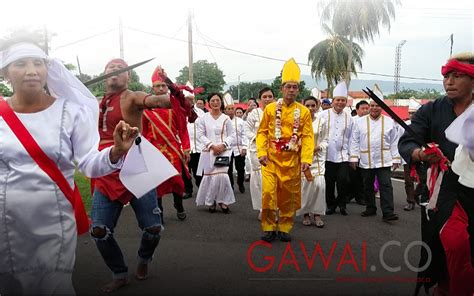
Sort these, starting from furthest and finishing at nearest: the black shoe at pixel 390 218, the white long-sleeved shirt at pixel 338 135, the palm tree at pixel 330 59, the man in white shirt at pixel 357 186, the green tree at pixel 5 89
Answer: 1. the palm tree at pixel 330 59
2. the man in white shirt at pixel 357 186
3. the white long-sleeved shirt at pixel 338 135
4. the black shoe at pixel 390 218
5. the green tree at pixel 5 89

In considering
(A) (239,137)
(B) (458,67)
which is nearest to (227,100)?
(A) (239,137)

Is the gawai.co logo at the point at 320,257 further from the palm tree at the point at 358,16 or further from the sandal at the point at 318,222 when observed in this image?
the palm tree at the point at 358,16

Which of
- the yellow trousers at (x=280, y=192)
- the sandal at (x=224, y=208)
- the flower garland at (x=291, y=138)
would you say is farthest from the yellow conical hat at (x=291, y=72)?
the sandal at (x=224, y=208)

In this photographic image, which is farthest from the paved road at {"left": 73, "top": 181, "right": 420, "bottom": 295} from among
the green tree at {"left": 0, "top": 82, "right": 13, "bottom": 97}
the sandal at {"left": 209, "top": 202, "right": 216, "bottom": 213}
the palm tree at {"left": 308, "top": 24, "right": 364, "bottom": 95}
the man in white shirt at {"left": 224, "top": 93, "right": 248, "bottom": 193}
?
the palm tree at {"left": 308, "top": 24, "right": 364, "bottom": 95}

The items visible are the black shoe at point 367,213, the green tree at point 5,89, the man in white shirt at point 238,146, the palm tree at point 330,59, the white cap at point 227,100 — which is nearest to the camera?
the green tree at point 5,89

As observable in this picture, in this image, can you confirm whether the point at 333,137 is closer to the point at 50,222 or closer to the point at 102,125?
the point at 102,125

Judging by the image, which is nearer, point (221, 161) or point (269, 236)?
point (269, 236)

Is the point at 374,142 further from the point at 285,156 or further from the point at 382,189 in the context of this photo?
the point at 285,156

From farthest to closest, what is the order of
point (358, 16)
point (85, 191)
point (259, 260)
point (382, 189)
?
point (358, 16) < point (85, 191) < point (382, 189) < point (259, 260)

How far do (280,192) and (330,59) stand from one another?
27084mm

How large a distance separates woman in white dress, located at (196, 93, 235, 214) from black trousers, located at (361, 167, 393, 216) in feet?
7.14

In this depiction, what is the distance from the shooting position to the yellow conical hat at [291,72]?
566 centimetres

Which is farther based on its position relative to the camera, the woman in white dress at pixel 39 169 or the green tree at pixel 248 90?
the green tree at pixel 248 90

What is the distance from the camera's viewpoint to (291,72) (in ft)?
18.6
